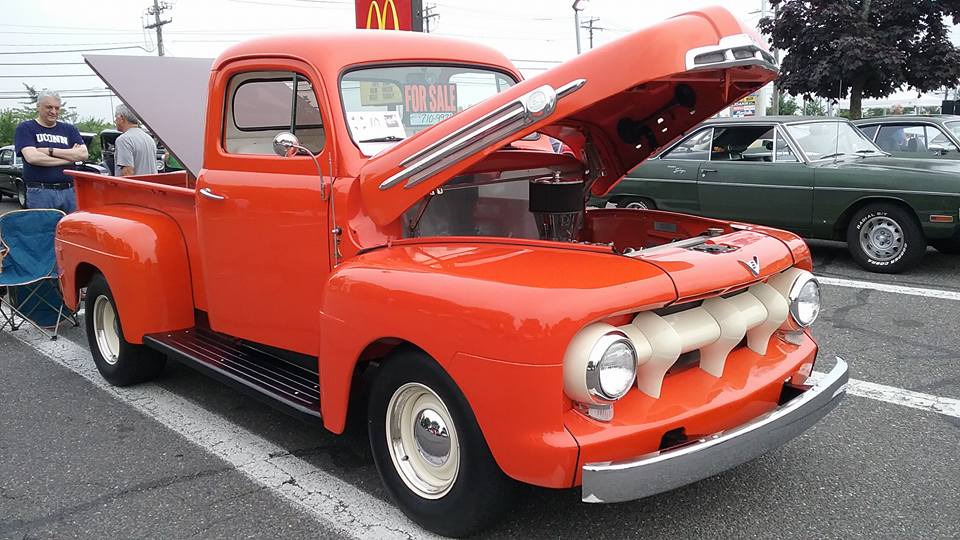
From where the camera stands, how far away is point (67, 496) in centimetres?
337

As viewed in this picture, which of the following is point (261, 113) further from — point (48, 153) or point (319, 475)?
point (48, 153)

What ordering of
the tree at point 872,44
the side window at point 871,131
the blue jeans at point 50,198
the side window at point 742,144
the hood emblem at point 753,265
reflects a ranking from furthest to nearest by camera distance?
the tree at point 872,44, the side window at point 871,131, the side window at point 742,144, the blue jeans at point 50,198, the hood emblem at point 753,265

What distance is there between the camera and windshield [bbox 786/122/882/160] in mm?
8258

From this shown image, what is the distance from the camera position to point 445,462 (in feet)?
9.32

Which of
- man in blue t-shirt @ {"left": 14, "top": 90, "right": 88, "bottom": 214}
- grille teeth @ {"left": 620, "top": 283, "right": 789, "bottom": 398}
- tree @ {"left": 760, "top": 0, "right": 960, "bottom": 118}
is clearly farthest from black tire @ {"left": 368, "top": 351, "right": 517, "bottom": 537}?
tree @ {"left": 760, "top": 0, "right": 960, "bottom": 118}

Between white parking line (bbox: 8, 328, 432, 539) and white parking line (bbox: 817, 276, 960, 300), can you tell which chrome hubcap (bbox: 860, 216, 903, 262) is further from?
white parking line (bbox: 8, 328, 432, 539)

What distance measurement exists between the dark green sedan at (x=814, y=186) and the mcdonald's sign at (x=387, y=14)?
3204mm

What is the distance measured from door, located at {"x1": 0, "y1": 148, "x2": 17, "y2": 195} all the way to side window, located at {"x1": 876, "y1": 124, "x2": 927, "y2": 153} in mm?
17664

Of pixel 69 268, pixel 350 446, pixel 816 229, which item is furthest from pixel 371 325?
pixel 816 229

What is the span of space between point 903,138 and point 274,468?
31.7 feet

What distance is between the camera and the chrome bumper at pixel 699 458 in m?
2.36

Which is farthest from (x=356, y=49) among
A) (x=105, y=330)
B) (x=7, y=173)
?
(x=7, y=173)

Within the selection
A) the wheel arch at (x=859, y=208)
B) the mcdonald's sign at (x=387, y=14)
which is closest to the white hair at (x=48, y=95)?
the mcdonald's sign at (x=387, y=14)

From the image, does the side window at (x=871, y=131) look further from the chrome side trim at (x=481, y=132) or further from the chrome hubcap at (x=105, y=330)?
the chrome hubcap at (x=105, y=330)
